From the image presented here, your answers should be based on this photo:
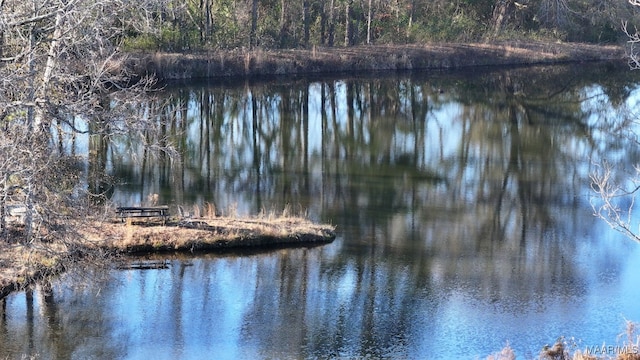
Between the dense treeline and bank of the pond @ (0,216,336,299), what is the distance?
24.2m

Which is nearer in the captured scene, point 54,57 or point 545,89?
point 54,57

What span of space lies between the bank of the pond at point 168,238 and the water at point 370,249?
417mm

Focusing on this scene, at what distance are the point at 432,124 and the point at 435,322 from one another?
20990mm

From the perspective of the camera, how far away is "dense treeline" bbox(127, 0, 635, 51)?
156 feet

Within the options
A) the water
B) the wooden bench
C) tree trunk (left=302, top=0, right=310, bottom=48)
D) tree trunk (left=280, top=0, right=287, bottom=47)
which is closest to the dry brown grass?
the wooden bench

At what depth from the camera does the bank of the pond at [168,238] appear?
17734 mm

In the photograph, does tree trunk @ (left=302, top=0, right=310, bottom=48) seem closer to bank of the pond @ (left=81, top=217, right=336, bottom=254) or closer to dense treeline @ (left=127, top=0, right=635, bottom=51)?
dense treeline @ (left=127, top=0, right=635, bottom=51)

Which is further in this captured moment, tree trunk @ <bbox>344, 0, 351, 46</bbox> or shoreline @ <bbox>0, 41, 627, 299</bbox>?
tree trunk @ <bbox>344, 0, 351, 46</bbox>

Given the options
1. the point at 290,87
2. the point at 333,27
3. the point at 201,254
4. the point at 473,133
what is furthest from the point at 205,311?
the point at 333,27

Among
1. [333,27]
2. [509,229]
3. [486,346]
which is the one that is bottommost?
[486,346]

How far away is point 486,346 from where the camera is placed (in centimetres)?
1595

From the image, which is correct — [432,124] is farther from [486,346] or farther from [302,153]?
[486,346]

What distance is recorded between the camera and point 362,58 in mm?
50562

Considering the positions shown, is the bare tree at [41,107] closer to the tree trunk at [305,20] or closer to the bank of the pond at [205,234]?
the bank of the pond at [205,234]
